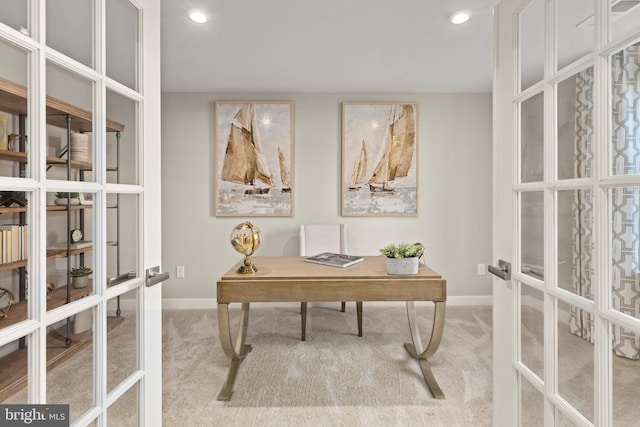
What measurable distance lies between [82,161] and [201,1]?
5.40 feet

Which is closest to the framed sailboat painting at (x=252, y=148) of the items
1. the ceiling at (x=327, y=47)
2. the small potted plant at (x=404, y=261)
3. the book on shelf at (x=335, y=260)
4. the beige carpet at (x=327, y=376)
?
the ceiling at (x=327, y=47)

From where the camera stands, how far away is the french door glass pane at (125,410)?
3.13ft

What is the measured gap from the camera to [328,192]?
146 inches

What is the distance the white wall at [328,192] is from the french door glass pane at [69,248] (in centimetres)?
282

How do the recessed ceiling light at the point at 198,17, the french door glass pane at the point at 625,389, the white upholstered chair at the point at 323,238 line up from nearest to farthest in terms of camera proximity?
the french door glass pane at the point at 625,389 < the recessed ceiling light at the point at 198,17 < the white upholstered chair at the point at 323,238

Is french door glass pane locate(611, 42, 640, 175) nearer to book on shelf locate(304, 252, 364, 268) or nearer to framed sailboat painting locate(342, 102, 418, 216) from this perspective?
book on shelf locate(304, 252, 364, 268)

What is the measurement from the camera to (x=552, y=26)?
98cm

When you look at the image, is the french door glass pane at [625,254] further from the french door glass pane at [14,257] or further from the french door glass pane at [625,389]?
the french door glass pane at [14,257]

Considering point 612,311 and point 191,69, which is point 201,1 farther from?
point 612,311

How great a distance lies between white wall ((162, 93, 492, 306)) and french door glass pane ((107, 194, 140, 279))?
8.59 ft

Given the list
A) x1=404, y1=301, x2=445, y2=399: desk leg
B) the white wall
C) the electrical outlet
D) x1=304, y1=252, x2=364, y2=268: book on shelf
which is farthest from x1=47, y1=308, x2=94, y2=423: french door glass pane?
the electrical outlet

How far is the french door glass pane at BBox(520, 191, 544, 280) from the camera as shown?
104cm

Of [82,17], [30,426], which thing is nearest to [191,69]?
[82,17]

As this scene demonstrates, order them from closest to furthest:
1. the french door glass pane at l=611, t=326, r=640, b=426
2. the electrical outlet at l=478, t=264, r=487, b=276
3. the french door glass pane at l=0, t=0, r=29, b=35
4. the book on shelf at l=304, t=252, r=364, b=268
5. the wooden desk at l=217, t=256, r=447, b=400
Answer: the french door glass pane at l=0, t=0, r=29, b=35 < the french door glass pane at l=611, t=326, r=640, b=426 < the wooden desk at l=217, t=256, r=447, b=400 < the book on shelf at l=304, t=252, r=364, b=268 < the electrical outlet at l=478, t=264, r=487, b=276
